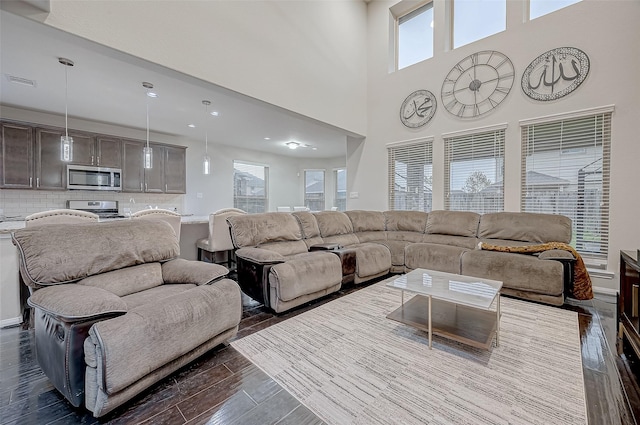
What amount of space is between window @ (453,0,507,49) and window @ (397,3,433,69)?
0.46 m

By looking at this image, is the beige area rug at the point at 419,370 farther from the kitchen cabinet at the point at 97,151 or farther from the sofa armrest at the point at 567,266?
the kitchen cabinet at the point at 97,151

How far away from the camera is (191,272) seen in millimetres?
2092

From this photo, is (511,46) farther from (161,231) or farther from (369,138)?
(161,231)

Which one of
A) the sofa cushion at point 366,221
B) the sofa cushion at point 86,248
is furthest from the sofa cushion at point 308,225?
the sofa cushion at point 86,248

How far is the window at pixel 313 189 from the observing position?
30.5 feet

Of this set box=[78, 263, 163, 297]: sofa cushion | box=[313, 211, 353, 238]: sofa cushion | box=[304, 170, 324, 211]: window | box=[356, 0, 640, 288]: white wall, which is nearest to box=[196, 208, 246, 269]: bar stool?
box=[313, 211, 353, 238]: sofa cushion

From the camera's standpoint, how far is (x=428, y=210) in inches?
190

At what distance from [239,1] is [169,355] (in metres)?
3.87

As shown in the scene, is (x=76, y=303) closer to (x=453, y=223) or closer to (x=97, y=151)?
(x=453, y=223)

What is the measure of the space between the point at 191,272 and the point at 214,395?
0.91m

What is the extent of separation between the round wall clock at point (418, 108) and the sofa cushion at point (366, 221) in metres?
1.88

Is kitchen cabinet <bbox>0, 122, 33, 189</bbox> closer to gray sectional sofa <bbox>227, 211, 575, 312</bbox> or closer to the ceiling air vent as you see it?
the ceiling air vent

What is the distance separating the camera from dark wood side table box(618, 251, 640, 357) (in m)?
1.72

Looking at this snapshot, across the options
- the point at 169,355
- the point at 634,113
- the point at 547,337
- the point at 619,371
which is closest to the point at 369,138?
the point at 634,113
